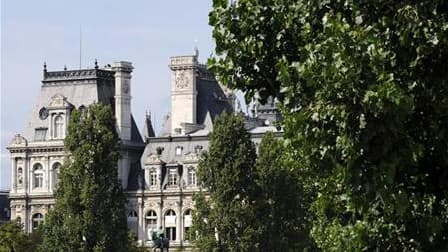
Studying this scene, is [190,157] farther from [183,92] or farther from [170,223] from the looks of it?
Answer: [183,92]

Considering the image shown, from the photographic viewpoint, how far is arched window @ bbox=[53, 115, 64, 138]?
162m

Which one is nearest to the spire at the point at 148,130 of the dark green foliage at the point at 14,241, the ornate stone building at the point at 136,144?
the ornate stone building at the point at 136,144

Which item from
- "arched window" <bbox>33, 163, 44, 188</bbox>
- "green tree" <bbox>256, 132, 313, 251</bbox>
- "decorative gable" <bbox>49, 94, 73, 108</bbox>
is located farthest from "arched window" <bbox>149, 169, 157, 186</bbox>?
"green tree" <bbox>256, 132, 313, 251</bbox>

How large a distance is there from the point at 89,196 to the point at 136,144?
60.3 m

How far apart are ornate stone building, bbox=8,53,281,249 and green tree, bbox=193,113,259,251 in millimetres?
42415

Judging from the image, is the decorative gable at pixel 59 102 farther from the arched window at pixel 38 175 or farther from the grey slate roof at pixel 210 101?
the grey slate roof at pixel 210 101

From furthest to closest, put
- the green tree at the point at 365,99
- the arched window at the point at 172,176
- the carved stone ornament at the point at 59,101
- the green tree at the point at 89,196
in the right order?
the carved stone ornament at the point at 59,101 < the arched window at the point at 172,176 < the green tree at the point at 89,196 < the green tree at the point at 365,99

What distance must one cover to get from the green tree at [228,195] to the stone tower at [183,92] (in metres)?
47.3

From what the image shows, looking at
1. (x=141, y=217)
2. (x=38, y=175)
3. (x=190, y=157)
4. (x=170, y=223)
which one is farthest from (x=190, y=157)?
(x=38, y=175)

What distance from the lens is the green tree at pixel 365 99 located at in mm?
32594

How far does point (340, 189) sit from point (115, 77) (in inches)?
5139

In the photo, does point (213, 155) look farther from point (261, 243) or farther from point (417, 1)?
point (417, 1)

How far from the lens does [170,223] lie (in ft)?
527

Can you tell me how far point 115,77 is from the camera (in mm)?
165625
